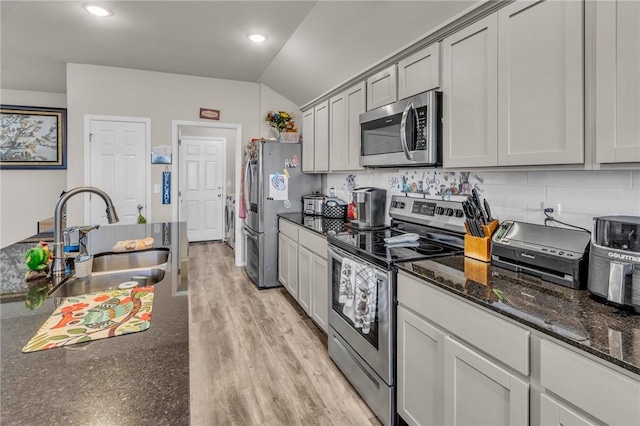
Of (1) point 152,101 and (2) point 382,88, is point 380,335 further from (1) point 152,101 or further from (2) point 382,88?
(1) point 152,101

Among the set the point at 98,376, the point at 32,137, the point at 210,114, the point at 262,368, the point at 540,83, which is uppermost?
the point at 210,114

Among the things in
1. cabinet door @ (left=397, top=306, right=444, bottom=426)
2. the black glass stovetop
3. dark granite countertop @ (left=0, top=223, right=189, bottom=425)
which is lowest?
cabinet door @ (left=397, top=306, right=444, bottom=426)

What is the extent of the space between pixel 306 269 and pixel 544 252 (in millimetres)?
1973

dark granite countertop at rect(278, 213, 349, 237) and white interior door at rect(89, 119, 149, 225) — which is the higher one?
white interior door at rect(89, 119, 149, 225)

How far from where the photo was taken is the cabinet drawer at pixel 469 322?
1.08 metres

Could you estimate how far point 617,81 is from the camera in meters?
1.10

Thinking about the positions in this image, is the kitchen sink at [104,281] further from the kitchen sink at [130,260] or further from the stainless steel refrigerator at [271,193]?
the stainless steel refrigerator at [271,193]

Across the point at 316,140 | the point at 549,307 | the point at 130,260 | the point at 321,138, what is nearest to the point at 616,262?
the point at 549,307

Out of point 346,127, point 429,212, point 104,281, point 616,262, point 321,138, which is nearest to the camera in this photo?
point 616,262

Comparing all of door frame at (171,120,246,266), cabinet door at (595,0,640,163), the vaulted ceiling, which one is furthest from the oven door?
door frame at (171,120,246,266)

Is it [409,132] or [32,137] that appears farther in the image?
[32,137]

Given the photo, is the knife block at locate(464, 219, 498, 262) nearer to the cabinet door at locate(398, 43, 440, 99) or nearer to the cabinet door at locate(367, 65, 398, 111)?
the cabinet door at locate(398, 43, 440, 99)

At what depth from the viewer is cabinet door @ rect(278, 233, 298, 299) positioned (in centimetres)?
334

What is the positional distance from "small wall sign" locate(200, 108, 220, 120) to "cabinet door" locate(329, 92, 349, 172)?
2061mm
